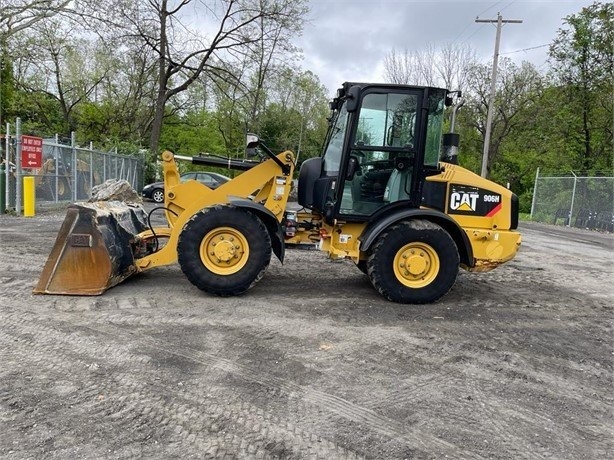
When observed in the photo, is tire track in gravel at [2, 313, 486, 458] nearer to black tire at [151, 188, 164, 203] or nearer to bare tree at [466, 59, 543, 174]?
black tire at [151, 188, 164, 203]

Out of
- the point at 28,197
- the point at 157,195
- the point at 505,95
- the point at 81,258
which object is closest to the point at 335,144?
the point at 81,258

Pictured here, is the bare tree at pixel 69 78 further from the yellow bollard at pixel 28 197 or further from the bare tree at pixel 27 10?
the yellow bollard at pixel 28 197

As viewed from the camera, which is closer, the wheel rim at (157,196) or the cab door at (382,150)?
the cab door at (382,150)

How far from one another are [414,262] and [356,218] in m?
0.83

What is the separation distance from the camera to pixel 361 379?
3.60 m

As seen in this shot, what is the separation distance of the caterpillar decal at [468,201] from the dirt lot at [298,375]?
110 centimetres

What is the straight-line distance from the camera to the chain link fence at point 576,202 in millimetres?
19188

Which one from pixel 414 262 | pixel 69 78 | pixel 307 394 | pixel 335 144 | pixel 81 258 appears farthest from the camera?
pixel 69 78

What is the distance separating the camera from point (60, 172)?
49.2 ft

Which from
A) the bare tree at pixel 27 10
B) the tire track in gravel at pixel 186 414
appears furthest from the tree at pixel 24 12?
the tire track in gravel at pixel 186 414

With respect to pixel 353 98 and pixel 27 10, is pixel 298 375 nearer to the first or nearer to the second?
pixel 353 98

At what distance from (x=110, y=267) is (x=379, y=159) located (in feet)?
10.6

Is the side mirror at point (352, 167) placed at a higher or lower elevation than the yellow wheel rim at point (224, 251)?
higher

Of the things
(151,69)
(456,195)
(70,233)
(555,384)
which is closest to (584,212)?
(456,195)
